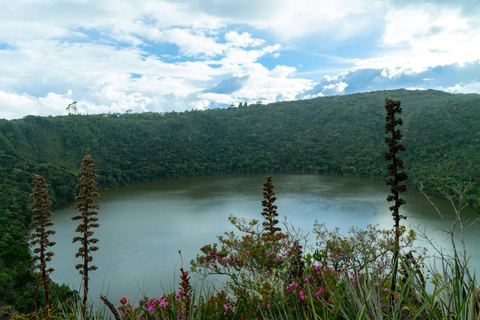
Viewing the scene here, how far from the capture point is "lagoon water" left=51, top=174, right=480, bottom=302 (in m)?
26.6

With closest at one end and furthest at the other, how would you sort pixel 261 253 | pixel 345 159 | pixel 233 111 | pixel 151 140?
pixel 261 253, pixel 345 159, pixel 151 140, pixel 233 111

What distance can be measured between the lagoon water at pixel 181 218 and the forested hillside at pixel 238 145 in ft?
24.7

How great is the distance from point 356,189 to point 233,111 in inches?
3329

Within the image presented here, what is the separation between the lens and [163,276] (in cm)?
2542

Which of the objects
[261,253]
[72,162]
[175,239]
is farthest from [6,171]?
[261,253]

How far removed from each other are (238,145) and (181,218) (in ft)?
213

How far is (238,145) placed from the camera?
4222 inches

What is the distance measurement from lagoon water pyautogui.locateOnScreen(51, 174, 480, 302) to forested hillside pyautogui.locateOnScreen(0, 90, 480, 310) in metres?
7.54

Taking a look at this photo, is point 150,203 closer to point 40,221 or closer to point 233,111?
point 40,221

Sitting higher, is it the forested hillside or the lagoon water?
the forested hillside

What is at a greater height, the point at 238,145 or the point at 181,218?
the point at 238,145

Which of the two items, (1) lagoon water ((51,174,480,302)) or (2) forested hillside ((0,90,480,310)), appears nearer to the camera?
(1) lagoon water ((51,174,480,302))

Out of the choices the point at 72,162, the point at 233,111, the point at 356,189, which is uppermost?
the point at 233,111

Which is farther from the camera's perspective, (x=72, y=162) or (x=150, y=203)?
(x=72, y=162)
